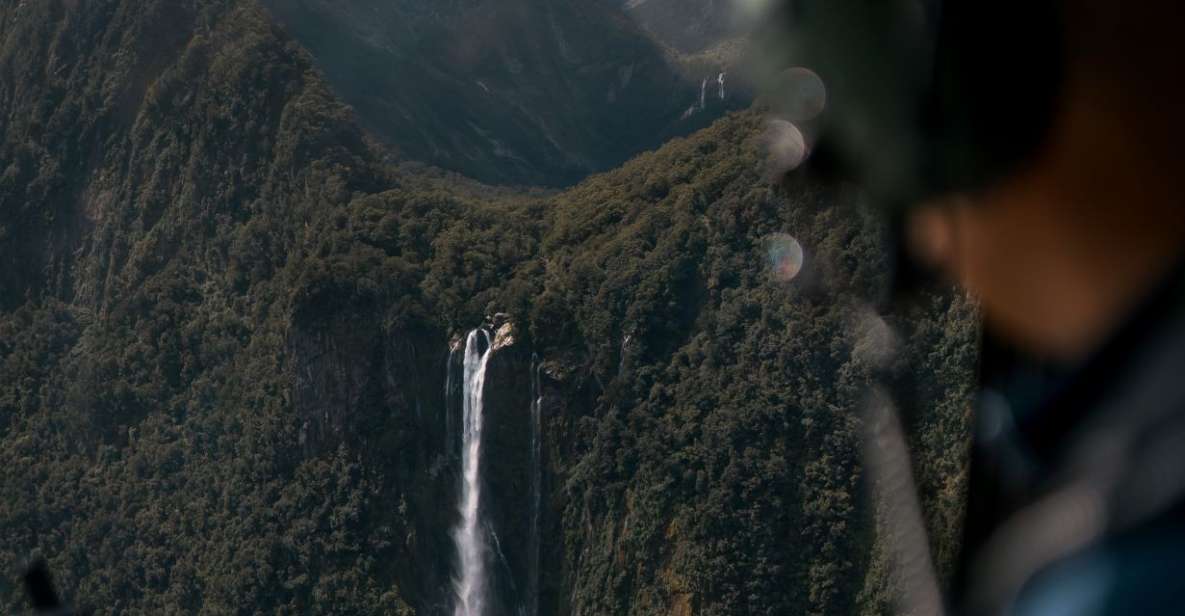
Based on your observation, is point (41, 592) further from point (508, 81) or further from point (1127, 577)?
point (508, 81)

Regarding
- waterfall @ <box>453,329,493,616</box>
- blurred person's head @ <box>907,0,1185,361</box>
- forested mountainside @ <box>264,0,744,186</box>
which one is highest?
forested mountainside @ <box>264,0,744,186</box>

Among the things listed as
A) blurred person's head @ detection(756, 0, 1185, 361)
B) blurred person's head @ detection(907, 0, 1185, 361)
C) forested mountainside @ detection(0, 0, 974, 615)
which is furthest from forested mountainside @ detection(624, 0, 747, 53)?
blurred person's head @ detection(907, 0, 1185, 361)

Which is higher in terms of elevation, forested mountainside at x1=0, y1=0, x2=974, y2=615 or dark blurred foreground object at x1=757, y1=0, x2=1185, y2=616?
forested mountainside at x1=0, y1=0, x2=974, y2=615

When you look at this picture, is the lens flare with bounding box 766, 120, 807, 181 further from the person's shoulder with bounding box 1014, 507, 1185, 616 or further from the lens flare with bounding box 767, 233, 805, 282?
the person's shoulder with bounding box 1014, 507, 1185, 616

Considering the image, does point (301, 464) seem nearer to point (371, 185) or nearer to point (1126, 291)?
point (371, 185)

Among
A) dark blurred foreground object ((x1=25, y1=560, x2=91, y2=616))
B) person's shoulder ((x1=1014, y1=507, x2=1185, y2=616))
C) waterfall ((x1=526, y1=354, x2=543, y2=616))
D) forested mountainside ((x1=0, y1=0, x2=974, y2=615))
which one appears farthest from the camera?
waterfall ((x1=526, y1=354, x2=543, y2=616))

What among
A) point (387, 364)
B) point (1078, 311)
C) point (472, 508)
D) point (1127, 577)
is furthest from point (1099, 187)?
point (387, 364)

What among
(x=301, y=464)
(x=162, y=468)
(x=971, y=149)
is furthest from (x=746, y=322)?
(x=971, y=149)
